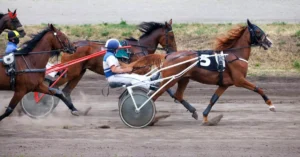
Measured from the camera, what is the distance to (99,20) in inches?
1121

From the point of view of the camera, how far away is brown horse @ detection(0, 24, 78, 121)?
13492 mm

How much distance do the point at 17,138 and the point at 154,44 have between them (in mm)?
4517

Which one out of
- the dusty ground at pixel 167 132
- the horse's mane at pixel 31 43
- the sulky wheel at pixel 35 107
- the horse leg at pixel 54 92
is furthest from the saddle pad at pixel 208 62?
the sulky wheel at pixel 35 107

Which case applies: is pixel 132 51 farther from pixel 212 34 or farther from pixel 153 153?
pixel 212 34

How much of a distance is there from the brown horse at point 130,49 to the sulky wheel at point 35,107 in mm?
622

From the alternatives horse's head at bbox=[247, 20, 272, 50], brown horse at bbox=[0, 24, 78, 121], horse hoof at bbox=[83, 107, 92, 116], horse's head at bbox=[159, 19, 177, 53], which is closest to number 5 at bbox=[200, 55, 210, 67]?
horse's head at bbox=[247, 20, 272, 50]

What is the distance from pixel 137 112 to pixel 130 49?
8.15ft

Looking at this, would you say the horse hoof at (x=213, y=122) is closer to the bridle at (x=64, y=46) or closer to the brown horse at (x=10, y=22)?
the bridle at (x=64, y=46)

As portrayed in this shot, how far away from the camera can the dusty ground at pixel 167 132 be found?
1162 centimetres

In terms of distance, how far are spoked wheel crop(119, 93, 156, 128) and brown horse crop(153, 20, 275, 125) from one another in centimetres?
47

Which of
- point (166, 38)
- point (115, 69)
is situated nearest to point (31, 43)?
point (115, 69)

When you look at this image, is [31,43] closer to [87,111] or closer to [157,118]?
[87,111]

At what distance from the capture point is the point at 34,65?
45.1ft

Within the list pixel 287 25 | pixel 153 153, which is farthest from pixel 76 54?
pixel 287 25
